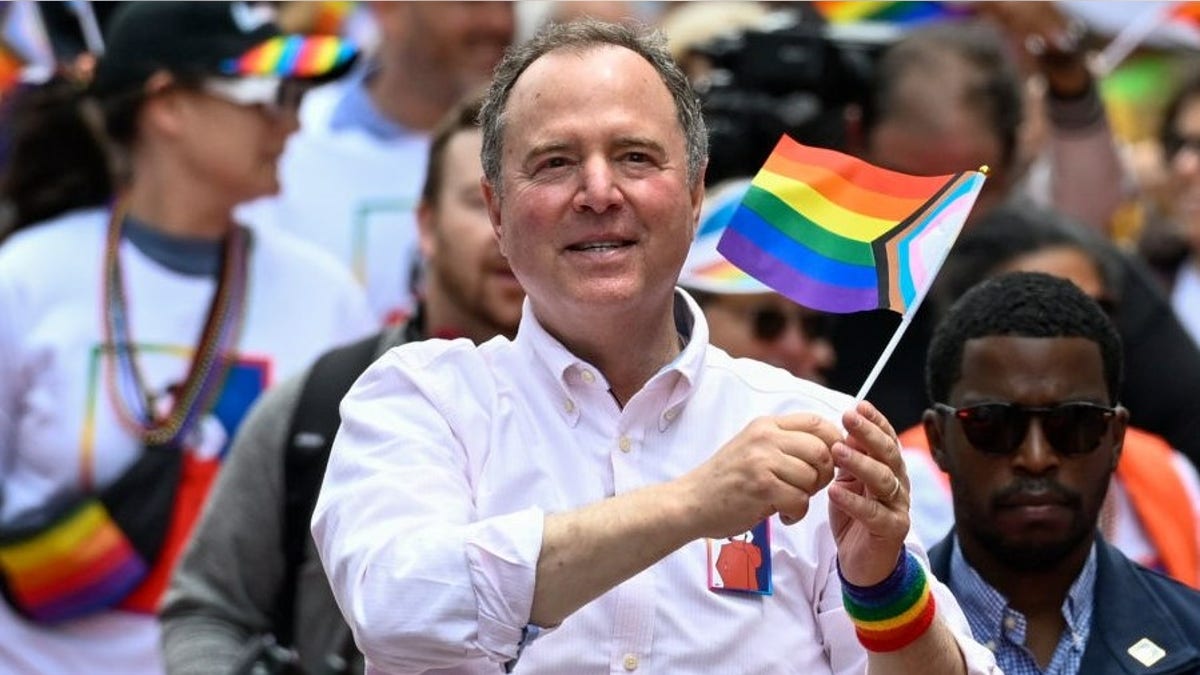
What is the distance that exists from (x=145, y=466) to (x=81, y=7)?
199 cm

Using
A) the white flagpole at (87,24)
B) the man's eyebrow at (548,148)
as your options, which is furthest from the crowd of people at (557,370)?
the white flagpole at (87,24)

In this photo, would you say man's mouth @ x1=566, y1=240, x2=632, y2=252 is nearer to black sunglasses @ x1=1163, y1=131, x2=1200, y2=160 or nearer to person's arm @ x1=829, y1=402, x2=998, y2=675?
person's arm @ x1=829, y1=402, x2=998, y2=675

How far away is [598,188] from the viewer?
356 centimetres

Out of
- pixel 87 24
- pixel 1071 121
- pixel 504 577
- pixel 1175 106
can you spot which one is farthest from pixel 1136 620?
pixel 87 24

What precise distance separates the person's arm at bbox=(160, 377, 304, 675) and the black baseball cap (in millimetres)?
1491

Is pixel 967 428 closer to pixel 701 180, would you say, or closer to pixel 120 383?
pixel 701 180

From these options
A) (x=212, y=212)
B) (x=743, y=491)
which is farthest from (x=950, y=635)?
(x=212, y=212)

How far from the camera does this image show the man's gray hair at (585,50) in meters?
3.71

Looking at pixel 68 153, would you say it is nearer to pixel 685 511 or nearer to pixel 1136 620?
pixel 1136 620

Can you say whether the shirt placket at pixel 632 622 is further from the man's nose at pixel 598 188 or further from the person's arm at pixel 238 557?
the person's arm at pixel 238 557

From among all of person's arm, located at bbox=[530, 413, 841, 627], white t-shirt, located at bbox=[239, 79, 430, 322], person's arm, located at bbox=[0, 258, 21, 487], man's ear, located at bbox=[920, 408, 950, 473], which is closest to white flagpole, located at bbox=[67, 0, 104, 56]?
white t-shirt, located at bbox=[239, 79, 430, 322]

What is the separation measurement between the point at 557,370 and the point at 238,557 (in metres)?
1.92

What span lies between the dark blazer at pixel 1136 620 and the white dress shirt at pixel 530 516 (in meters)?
0.60

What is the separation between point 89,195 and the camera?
21.8 ft
